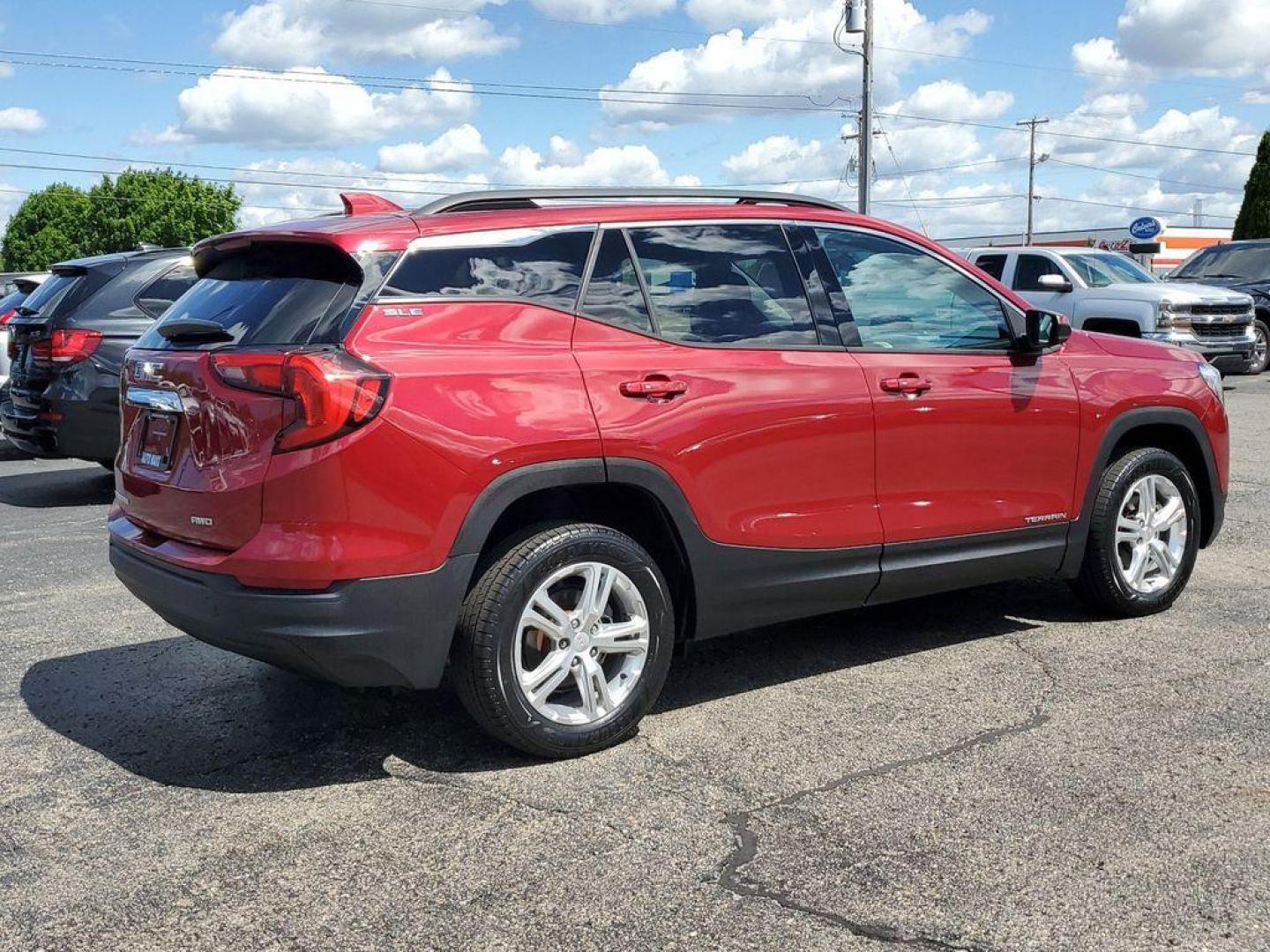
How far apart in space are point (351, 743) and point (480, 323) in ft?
4.83

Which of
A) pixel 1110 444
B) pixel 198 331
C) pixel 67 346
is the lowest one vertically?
pixel 1110 444

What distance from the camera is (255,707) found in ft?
15.6

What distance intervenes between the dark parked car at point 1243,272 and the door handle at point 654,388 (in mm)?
17474

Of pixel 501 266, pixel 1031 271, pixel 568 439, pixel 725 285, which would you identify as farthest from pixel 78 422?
pixel 1031 271

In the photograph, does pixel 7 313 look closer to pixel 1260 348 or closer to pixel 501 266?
pixel 501 266

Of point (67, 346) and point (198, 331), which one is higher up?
point (198, 331)

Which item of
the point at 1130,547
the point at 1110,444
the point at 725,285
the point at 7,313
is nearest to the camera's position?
the point at 725,285

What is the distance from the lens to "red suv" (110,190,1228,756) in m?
3.75

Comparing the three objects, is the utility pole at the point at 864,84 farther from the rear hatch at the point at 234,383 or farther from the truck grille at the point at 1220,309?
the rear hatch at the point at 234,383

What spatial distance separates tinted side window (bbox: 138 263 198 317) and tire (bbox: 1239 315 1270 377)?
14972 millimetres

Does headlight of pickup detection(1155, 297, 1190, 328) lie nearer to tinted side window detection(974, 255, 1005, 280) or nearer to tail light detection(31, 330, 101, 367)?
tinted side window detection(974, 255, 1005, 280)

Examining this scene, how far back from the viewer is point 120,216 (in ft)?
343

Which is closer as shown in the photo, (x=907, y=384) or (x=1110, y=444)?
(x=907, y=384)

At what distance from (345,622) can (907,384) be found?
227cm
